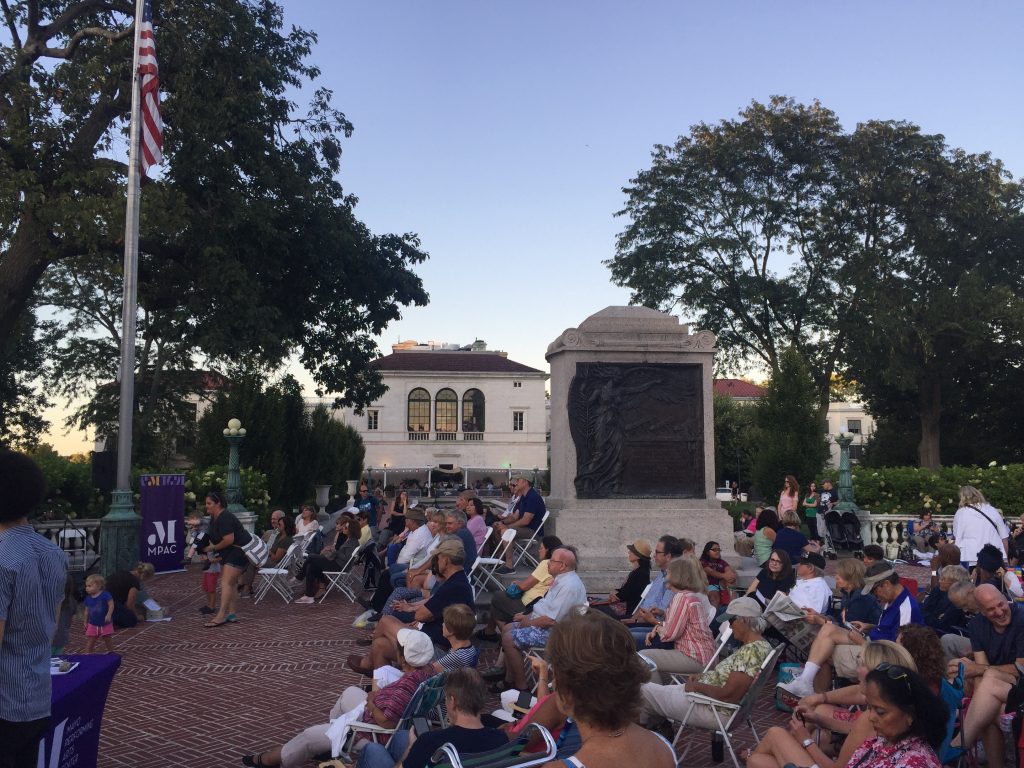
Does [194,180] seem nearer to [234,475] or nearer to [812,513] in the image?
[234,475]

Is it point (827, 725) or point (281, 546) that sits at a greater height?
point (281, 546)

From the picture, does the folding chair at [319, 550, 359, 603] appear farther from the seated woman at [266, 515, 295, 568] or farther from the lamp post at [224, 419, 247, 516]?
the lamp post at [224, 419, 247, 516]

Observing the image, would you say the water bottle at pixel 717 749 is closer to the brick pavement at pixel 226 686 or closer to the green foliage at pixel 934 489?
the brick pavement at pixel 226 686

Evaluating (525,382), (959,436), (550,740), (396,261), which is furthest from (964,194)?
(525,382)

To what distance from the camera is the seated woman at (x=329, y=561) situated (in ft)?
43.9

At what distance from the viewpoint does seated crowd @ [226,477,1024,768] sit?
3119 millimetres

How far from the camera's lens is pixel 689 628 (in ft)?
22.3

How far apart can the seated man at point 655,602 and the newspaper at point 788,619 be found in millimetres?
914

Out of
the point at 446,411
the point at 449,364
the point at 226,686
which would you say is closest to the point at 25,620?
the point at 226,686

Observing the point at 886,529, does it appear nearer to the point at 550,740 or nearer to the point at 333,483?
the point at 550,740

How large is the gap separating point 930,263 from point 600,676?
121 ft

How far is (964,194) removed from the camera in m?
33.9

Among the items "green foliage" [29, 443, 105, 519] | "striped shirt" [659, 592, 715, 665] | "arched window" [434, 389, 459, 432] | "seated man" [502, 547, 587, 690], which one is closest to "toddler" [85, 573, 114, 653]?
"seated man" [502, 547, 587, 690]

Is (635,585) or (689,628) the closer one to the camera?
(689,628)
